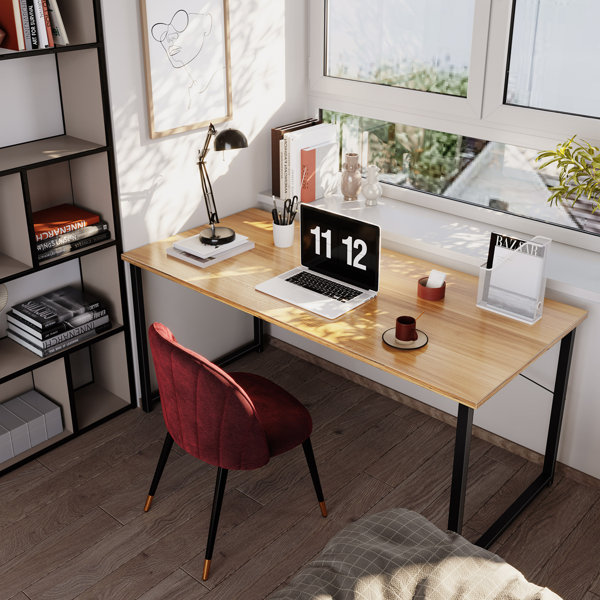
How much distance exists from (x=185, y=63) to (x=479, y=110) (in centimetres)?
115

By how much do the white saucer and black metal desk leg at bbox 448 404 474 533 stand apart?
0.78 feet

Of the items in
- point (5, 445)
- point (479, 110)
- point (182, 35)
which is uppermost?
point (182, 35)

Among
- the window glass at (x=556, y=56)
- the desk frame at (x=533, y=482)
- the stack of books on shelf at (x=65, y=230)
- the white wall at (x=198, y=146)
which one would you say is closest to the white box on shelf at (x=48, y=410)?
the white wall at (x=198, y=146)

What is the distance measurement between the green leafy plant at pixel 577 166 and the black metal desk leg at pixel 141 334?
1585mm

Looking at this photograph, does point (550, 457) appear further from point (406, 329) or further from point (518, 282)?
point (406, 329)

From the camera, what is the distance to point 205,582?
2539 mm

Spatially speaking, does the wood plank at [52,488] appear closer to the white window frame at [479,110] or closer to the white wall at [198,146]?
the white wall at [198,146]

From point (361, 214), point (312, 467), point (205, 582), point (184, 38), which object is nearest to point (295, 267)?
point (361, 214)

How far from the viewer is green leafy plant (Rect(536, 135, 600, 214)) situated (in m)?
2.64

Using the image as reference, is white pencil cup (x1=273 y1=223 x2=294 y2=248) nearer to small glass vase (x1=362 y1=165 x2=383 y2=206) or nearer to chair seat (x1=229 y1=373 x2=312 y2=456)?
small glass vase (x1=362 y1=165 x2=383 y2=206)

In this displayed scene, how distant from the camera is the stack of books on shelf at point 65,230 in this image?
2887mm

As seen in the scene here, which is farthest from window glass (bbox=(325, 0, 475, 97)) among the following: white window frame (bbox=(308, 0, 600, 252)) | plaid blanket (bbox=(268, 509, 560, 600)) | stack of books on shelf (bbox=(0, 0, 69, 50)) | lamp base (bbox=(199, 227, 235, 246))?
plaid blanket (bbox=(268, 509, 560, 600))

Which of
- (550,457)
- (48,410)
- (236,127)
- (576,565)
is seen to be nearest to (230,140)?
A: (236,127)

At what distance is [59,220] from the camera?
2973mm
